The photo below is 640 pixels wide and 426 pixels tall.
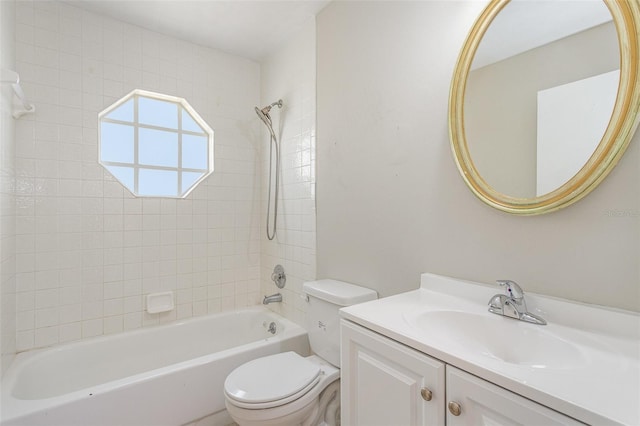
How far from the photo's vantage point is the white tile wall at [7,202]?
148cm

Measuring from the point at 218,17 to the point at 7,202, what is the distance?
1.67 m

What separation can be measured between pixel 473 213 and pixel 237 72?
2.28 meters

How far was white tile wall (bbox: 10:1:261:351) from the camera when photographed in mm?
1820

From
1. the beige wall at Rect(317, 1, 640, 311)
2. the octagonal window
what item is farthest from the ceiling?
the octagonal window

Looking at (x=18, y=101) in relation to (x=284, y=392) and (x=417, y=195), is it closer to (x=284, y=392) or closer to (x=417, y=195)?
(x=284, y=392)

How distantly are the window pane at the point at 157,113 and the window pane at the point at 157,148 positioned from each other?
7 cm

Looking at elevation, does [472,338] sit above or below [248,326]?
above

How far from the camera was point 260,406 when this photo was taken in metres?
1.26

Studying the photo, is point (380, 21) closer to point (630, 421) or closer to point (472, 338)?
point (472, 338)

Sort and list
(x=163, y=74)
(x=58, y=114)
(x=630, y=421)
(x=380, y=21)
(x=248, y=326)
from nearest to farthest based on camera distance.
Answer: (x=630, y=421)
(x=380, y=21)
(x=58, y=114)
(x=163, y=74)
(x=248, y=326)

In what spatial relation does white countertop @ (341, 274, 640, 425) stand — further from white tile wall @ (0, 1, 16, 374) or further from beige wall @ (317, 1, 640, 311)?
white tile wall @ (0, 1, 16, 374)

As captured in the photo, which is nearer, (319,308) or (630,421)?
(630,421)

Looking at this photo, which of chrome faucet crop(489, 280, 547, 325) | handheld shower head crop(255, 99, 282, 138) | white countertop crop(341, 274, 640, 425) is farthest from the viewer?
handheld shower head crop(255, 99, 282, 138)

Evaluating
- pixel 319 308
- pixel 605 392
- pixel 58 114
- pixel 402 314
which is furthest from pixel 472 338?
pixel 58 114
